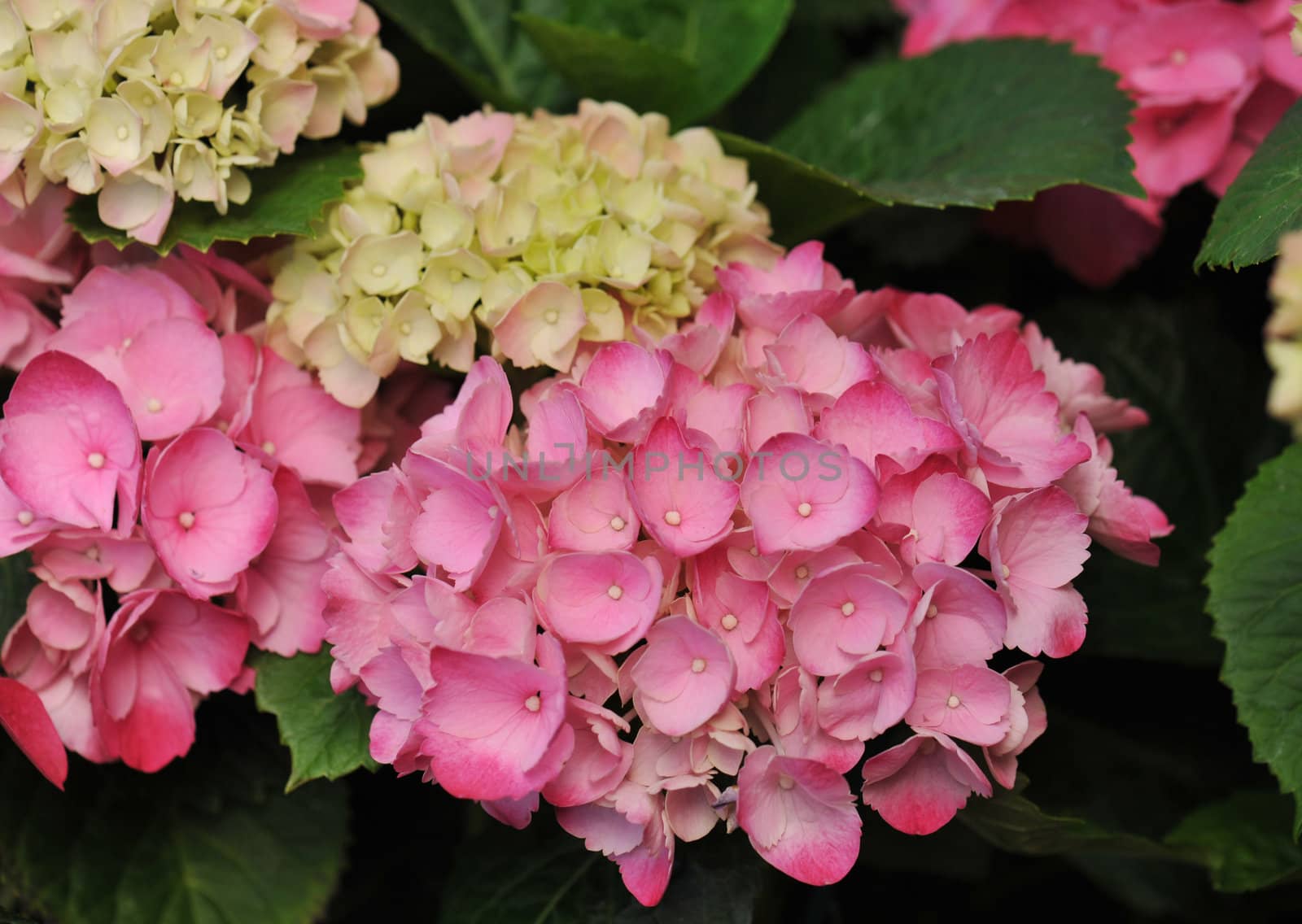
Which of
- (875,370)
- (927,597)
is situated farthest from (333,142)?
(927,597)

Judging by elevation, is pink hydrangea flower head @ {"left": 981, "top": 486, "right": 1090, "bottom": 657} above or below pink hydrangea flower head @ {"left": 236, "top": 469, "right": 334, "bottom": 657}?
above

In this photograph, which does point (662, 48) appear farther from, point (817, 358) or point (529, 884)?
point (529, 884)

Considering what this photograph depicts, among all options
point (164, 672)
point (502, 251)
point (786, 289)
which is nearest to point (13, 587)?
point (164, 672)

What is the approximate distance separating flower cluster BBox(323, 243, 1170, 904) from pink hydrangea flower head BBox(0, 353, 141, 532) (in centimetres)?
14

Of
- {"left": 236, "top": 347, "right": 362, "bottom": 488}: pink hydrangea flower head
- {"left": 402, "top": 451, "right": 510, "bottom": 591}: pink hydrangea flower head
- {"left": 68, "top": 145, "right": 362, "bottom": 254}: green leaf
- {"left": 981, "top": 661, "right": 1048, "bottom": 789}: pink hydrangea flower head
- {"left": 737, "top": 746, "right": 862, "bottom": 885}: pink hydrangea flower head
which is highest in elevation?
{"left": 68, "top": 145, "right": 362, "bottom": 254}: green leaf

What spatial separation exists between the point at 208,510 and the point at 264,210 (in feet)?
0.67

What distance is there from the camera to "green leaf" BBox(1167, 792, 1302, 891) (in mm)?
795

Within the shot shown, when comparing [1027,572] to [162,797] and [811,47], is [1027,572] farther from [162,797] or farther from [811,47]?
[811,47]

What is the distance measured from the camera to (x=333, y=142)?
869mm

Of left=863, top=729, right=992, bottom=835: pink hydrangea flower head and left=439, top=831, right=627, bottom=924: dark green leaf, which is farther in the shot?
left=439, top=831, right=627, bottom=924: dark green leaf

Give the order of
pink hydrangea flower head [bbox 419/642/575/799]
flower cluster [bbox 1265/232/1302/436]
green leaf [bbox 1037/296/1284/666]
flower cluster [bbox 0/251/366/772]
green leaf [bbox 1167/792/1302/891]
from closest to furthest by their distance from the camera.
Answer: flower cluster [bbox 1265/232/1302/436] < pink hydrangea flower head [bbox 419/642/575/799] < flower cluster [bbox 0/251/366/772] < green leaf [bbox 1167/792/1302/891] < green leaf [bbox 1037/296/1284/666]

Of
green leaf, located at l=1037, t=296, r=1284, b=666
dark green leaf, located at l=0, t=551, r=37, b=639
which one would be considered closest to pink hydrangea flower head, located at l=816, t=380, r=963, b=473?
green leaf, located at l=1037, t=296, r=1284, b=666

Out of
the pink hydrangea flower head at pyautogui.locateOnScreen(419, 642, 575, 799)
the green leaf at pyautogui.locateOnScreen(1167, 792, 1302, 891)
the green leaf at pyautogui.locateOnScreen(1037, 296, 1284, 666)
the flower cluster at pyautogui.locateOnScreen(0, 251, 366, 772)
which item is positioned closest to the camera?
the pink hydrangea flower head at pyautogui.locateOnScreen(419, 642, 575, 799)

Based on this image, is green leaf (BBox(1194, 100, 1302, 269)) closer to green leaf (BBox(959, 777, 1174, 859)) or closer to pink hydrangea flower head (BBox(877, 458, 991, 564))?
pink hydrangea flower head (BBox(877, 458, 991, 564))
